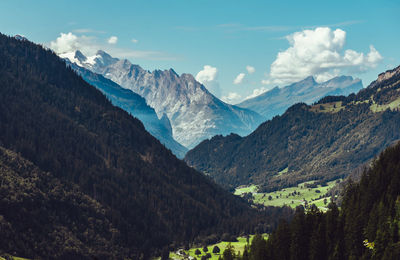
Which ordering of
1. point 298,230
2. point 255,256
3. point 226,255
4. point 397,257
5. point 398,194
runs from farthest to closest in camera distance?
1. point 226,255
2. point 255,256
3. point 298,230
4. point 398,194
5. point 397,257

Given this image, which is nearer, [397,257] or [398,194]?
[397,257]

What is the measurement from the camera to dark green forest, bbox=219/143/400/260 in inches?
5177

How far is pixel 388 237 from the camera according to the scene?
128625 millimetres

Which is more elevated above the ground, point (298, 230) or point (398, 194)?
point (398, 194)

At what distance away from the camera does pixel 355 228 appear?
142875 mm

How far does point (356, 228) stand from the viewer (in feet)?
469

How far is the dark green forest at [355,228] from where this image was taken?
13150 centimetres

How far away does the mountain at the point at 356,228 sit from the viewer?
132 m

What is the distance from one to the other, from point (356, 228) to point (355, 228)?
1.34ft

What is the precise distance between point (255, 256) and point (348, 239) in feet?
141

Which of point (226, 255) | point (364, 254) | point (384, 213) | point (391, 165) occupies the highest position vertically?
point (391, 165)

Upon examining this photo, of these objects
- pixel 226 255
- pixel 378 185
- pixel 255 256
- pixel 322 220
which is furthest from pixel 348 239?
pixel 226 255

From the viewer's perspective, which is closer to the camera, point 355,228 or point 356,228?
point 355,228

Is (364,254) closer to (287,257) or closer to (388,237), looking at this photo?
(388,237)
